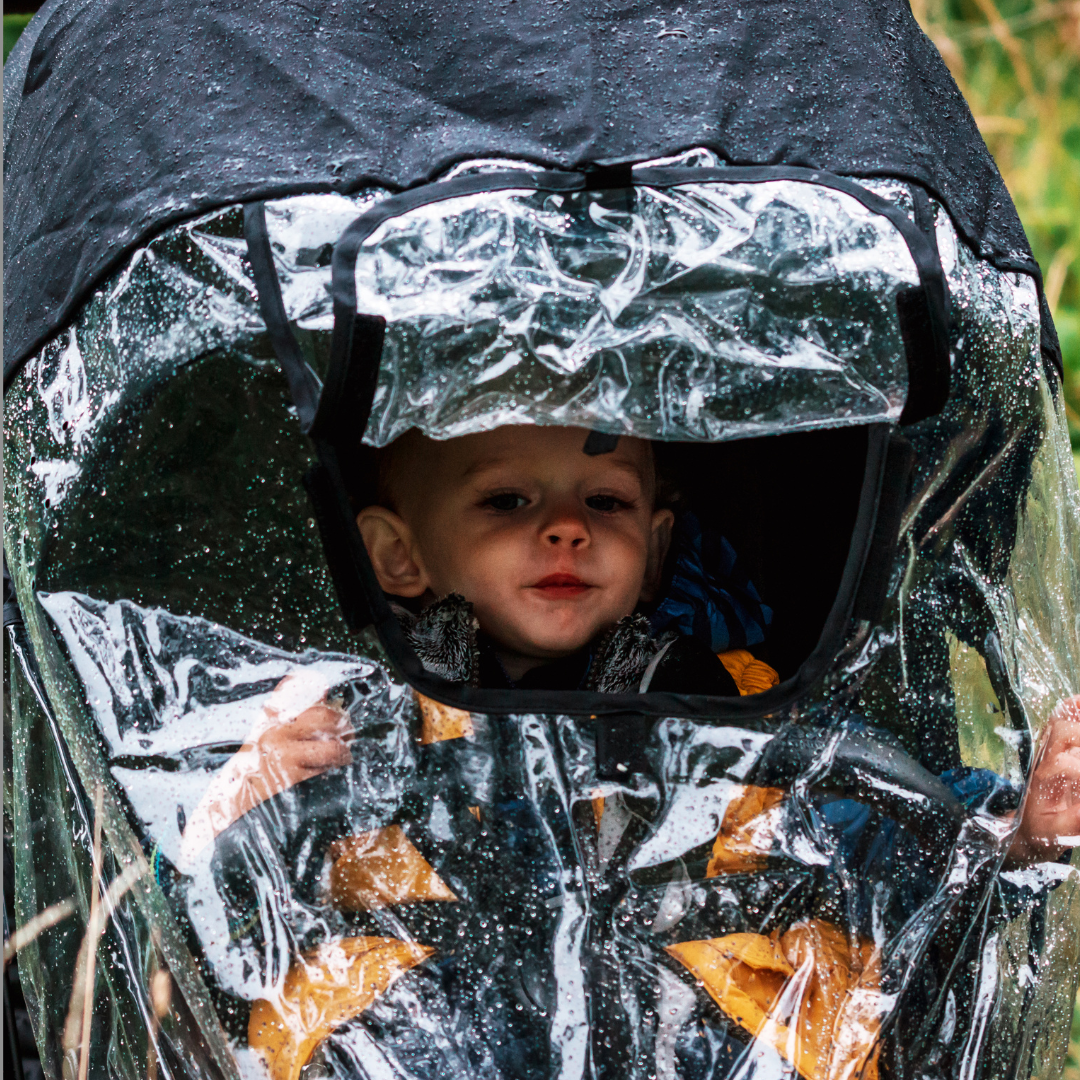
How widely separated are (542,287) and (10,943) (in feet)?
2.57

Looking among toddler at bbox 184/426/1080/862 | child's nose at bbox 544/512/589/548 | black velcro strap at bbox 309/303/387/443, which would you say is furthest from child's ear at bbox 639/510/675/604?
black velcro strap at bbox 309/303/387/443

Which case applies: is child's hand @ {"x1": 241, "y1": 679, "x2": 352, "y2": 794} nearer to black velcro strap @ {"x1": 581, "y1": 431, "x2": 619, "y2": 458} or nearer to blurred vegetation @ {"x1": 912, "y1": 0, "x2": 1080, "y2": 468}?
black velcro strap @ {"x1": 581, "y1": 431, "x2": 619, "y2": 458}

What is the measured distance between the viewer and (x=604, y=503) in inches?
56.1

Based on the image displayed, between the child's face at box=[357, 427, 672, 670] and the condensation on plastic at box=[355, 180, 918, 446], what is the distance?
1.20 feet

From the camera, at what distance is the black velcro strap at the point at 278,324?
3.21 ft

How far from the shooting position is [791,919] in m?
1.08

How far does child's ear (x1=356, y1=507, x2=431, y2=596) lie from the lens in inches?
55.0

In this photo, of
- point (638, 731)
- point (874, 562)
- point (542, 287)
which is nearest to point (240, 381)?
point (542, 287)

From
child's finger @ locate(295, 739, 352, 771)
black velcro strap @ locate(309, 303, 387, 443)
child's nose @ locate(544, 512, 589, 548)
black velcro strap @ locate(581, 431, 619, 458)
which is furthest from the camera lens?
child's nose @ locate(544, 512, 589, 548)

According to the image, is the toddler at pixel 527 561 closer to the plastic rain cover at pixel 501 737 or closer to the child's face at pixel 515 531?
the child's face at pixel 515 531

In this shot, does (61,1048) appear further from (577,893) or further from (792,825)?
(792,825)

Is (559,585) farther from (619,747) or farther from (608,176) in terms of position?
(608,176)

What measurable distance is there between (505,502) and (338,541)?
0.30m

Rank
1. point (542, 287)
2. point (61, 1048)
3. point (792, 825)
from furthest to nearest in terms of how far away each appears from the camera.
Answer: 1. point (61, 1048)
2. point (792, 825)
3. point (542, 287)
